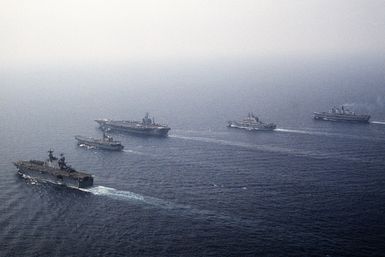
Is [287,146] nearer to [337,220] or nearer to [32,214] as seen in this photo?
[337,220]

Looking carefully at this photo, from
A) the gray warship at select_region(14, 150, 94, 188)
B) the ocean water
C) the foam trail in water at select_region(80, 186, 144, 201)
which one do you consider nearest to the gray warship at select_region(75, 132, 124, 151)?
the ocean water

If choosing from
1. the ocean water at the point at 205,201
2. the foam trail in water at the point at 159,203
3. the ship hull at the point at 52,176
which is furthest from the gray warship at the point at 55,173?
the foam trail in water at the point at 159,203

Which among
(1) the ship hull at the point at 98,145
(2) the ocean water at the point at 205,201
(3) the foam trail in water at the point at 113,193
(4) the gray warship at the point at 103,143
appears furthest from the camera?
(4) the gray warship at the point at 103,143

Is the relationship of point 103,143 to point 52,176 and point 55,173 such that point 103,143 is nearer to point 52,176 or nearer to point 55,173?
point 52,176

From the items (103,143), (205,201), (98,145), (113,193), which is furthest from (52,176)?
(205,201)

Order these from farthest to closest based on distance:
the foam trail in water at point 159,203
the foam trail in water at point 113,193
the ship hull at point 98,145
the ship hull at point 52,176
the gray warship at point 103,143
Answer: the gray warship at point 103,143 < the ship hull at point 98,145 < the ship hull at point 52,176 < the foam trail in water at point 113,193 < the foam trail in water at point 159,203

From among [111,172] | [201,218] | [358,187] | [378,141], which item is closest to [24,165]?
[111,172]

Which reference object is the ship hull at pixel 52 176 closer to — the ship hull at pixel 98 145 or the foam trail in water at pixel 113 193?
the foam trail in water at pixel 113 193

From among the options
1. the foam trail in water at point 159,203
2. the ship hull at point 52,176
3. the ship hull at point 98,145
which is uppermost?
the ship hull at point 98,145
